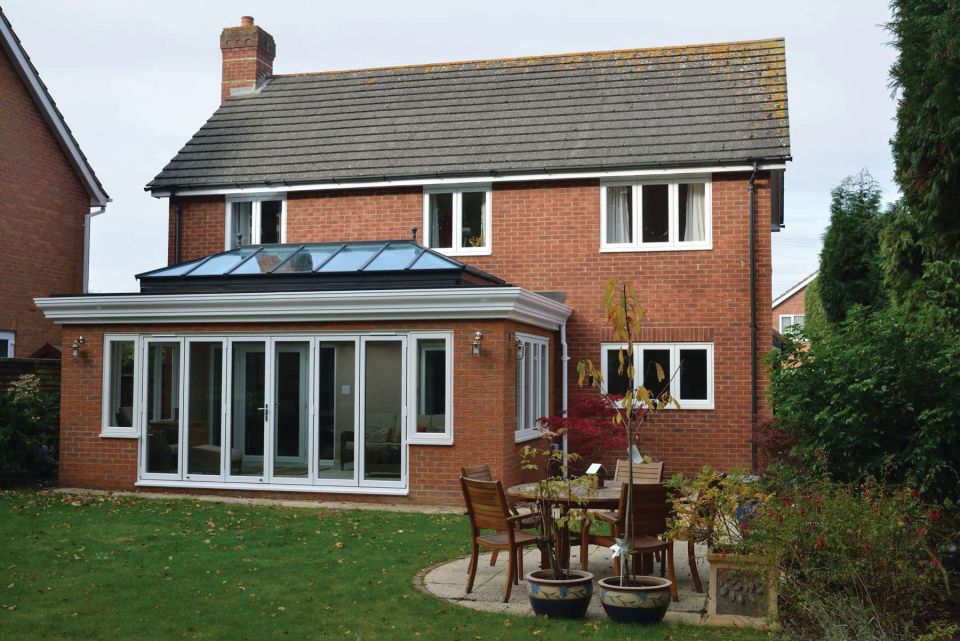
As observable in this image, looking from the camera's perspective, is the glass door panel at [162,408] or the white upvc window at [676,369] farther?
the white upvc window at [676,369]

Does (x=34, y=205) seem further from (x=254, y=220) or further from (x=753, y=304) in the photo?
(x=753, y=304)

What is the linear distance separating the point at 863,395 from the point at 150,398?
1041cm

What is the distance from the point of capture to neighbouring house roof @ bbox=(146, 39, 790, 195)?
17828 millimetres

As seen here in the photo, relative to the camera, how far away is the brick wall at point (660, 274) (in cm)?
1683

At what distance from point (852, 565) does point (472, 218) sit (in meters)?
12.5

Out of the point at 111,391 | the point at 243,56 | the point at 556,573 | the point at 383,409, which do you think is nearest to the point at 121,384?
the point at 111,391

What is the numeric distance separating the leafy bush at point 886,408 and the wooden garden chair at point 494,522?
9.11 ft

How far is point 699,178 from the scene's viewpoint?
1741cm

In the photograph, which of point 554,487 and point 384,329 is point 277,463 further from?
point 554,487

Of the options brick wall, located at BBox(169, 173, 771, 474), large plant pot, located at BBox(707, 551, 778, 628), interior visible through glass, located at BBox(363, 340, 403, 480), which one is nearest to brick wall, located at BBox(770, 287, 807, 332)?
brick wall, located at BBox(169, 173, 771, 474)

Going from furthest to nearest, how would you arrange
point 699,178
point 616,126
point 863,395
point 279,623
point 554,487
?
point 616,126, point 699,178, point 863,395, point 554,487, point 279,623

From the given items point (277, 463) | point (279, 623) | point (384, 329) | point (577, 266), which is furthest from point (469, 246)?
point (279, 623)

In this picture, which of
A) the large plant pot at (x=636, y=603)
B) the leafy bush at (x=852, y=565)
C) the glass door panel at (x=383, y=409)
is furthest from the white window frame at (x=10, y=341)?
the leafy bush at (x=852, y=565)

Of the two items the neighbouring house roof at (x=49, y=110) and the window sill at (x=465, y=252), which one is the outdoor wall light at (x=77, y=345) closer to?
the window sill at (x=465, y=252)
